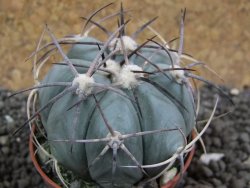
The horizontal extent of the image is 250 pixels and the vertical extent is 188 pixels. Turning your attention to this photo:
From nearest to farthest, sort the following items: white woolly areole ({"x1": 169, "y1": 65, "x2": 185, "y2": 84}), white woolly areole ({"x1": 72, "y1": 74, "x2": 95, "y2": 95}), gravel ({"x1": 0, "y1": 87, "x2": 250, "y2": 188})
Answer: white woolly areole ({"x1": 72, "y1": 74, "x2": 95, "y2": 95}) < white woolly areole ({"x1": 169, "y1": 65, "x2": 185, "y2": 84}) < gravel ({"x1": 0, "y1": 87, "x2": 250, "y2": 188})

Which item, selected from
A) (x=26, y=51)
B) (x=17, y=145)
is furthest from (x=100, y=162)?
(x=26, y=51)

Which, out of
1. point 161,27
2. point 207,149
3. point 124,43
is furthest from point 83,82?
point 161,27

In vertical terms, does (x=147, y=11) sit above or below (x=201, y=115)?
above

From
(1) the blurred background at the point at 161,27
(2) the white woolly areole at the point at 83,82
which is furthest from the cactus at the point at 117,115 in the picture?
(1) the blurred background at the point at 161,27

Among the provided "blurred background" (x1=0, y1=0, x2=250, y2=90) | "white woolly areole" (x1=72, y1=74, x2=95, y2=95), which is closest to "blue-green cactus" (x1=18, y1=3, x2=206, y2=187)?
"white woolly areole" (x1=72, y1=74, x2=95, y2=95)

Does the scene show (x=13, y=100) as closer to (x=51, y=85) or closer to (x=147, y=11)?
(x=147, y=11)

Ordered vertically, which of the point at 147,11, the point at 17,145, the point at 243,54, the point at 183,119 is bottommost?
the point at 17,145

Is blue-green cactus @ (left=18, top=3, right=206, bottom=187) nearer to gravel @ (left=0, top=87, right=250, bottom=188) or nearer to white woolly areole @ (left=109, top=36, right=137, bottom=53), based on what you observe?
white woolly areole @ (left=109, top=36, right=137, bottom=53)

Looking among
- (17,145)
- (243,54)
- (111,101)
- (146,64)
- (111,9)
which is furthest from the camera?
(243,54)

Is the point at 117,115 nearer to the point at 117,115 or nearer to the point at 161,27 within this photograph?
the point at 117,115
